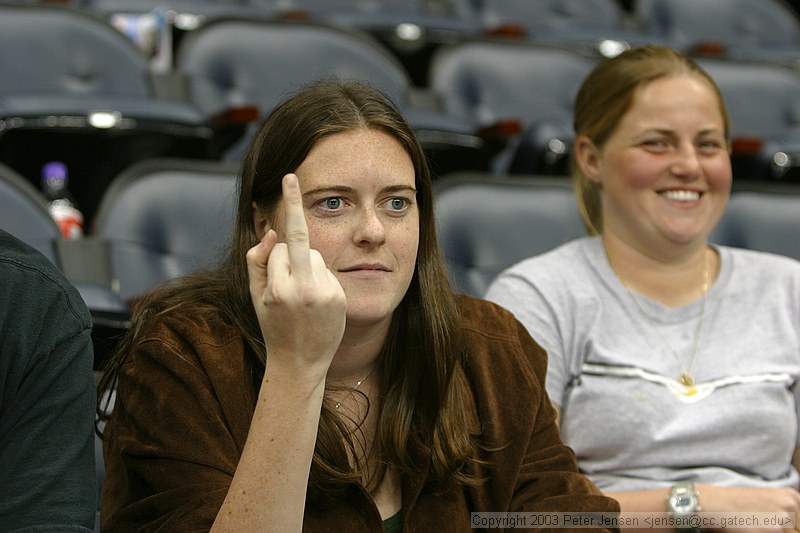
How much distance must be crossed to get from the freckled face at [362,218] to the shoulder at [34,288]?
20cm

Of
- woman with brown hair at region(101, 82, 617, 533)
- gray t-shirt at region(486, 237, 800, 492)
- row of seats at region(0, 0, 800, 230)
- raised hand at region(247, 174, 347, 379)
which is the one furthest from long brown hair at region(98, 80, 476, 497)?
row of seats at region(0, 0, 800, 230)

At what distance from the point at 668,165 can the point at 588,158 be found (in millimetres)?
102

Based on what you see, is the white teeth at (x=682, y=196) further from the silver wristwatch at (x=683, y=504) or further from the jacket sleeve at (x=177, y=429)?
the jacket sleeve at (x=177, y=429)

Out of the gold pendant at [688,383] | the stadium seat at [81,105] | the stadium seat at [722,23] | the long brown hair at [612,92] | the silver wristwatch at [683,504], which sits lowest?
the silver wristwatch at [683,504]

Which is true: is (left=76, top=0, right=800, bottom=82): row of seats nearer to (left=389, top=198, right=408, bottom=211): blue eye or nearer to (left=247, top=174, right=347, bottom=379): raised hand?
(left=389, top=198, right=408, bottom=211): blue eye

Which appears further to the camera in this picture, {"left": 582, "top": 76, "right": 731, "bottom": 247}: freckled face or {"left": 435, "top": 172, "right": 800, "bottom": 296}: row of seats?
{"left": 435, "top": 172, "right": 800, "bottom": 296}: row of seats

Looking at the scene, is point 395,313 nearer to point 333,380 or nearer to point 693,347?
point 333,380

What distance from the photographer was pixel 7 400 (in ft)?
2.43

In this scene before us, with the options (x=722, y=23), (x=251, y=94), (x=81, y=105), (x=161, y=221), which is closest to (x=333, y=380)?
(x=161, y=221)

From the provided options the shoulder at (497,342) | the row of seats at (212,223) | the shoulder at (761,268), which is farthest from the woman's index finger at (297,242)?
the shoulder at (761,268)

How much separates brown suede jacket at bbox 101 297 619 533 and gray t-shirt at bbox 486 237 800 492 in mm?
166

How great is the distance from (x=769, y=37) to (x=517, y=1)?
2.59ft

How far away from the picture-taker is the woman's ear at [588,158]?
1325 millimetres

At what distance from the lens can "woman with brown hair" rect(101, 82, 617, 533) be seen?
787mm
